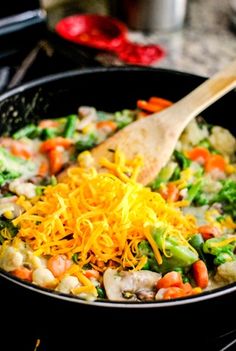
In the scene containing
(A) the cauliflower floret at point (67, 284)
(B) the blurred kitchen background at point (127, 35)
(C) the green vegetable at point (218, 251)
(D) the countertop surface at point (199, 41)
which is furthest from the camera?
(D) the countertop surface at point (199, 41)

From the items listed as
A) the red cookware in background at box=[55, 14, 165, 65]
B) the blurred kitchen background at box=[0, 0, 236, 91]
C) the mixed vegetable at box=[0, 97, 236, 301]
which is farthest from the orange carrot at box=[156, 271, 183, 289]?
the red cookware in background at box=[55, 14, 165, 65]

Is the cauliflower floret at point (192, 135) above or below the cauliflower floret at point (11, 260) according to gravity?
below

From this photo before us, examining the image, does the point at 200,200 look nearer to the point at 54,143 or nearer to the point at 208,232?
the point at 208,232

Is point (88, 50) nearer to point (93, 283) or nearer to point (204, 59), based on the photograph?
point (204, 59)

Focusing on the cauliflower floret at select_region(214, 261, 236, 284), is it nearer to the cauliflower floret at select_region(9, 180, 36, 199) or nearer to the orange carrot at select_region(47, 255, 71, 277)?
the orange carrot at select_region(47, 255, 71, 277)

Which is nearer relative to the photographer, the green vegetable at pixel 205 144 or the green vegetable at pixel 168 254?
the green vegetable at pixel 168 254

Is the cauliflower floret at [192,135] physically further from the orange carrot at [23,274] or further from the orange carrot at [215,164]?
the orange carrot at [23,274]

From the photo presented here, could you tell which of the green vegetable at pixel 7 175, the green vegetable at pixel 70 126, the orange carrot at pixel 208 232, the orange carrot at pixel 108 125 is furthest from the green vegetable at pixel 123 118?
the orange carrot at pixel 208 232
